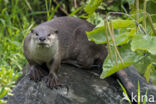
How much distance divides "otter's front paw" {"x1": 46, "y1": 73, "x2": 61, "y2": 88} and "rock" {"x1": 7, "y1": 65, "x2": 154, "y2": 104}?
4 cm

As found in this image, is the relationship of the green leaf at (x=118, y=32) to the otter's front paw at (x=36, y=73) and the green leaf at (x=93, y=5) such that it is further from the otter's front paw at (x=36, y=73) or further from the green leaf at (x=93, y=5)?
the otter's front paw at (x=36, y=73)

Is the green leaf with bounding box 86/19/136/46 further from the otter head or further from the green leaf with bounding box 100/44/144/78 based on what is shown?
the otter head

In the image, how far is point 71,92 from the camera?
2520mm

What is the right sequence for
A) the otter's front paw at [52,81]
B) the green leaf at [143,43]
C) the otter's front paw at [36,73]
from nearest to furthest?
the green leaf at [143,43] → the otter's front paw at [52,81] → the otter's front paw at [36,73]

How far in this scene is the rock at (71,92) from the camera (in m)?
2.42

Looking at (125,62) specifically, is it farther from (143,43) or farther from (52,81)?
(52,81)

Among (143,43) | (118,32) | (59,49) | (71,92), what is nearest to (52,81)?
(71,92)

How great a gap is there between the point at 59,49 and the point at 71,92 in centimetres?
58

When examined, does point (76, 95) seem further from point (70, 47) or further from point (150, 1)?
point (150, 1)

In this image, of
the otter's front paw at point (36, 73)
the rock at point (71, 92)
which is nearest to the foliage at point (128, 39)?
the rock at point (71, 92)

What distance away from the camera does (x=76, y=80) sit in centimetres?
277

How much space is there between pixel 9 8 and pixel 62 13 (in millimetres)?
1058

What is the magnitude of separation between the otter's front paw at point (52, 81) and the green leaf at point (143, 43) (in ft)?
5.17

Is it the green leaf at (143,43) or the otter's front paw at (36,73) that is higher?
the green leaf at (143,43)
